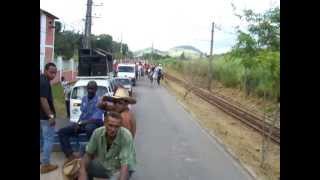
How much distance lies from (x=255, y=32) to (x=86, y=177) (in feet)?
24.8

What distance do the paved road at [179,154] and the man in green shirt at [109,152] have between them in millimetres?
5239

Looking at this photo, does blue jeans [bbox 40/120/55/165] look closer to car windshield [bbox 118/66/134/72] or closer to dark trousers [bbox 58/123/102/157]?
dark trousers [bbox 58/123/102/157]

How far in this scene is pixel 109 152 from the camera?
5199 millimetres

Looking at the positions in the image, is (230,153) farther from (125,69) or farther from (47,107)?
(125,69)

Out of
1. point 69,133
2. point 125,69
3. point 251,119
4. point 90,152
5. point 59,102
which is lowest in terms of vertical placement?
point 251,119

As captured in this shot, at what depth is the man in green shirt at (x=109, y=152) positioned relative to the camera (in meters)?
5.09

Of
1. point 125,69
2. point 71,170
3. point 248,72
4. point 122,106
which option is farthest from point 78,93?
point 125,69

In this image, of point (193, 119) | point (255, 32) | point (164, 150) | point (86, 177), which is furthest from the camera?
point (193, 119)

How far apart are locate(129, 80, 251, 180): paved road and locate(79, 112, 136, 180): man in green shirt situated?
17.2 feet

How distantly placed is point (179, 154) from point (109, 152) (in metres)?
8.20
